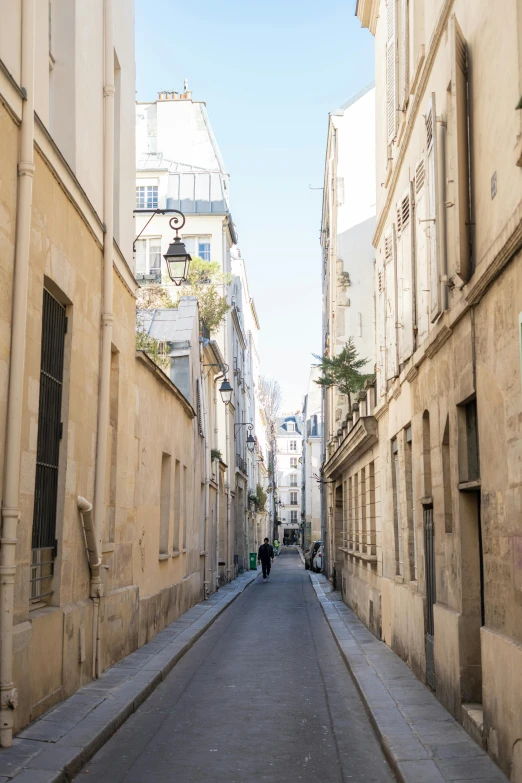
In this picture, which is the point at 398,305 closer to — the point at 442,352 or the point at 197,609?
the point at 442,352

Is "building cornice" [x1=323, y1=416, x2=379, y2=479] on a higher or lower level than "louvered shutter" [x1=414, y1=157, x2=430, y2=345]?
lower

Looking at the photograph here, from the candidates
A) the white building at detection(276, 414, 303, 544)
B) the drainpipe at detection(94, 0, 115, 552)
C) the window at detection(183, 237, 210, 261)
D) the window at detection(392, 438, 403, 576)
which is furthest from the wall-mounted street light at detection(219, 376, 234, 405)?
the white building at detection(276, 414, 303, 544)

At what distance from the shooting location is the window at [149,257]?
110 feet

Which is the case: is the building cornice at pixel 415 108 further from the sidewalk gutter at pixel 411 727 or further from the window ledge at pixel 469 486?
the sidewalk gutter at pixel 411 727

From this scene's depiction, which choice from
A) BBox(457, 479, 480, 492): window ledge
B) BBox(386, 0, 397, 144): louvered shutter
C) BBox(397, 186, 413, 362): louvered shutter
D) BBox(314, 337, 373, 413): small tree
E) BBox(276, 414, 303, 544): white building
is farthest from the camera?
BBox(276, 414, 303, 544): white building

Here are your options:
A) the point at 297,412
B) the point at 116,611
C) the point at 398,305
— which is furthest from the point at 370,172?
the point at 297,412

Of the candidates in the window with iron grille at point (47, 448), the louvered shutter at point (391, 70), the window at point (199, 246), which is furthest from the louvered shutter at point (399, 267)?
the window at point (199, 246)

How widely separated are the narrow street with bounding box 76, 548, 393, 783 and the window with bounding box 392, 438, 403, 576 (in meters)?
1.60

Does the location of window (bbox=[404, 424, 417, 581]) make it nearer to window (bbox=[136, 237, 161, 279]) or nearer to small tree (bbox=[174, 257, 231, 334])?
small tree (bbox=[174, 257, 231, 334])

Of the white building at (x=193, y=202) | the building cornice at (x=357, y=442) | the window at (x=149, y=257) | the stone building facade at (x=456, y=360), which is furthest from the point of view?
the white building at (x=193, y=202)

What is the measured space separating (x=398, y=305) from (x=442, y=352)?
149 inches

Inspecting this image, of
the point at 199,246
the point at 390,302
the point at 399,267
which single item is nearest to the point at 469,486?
the point at 399,267

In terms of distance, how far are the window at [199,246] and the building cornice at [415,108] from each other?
68.1 ft

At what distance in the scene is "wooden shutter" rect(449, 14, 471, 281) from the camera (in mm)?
7613
